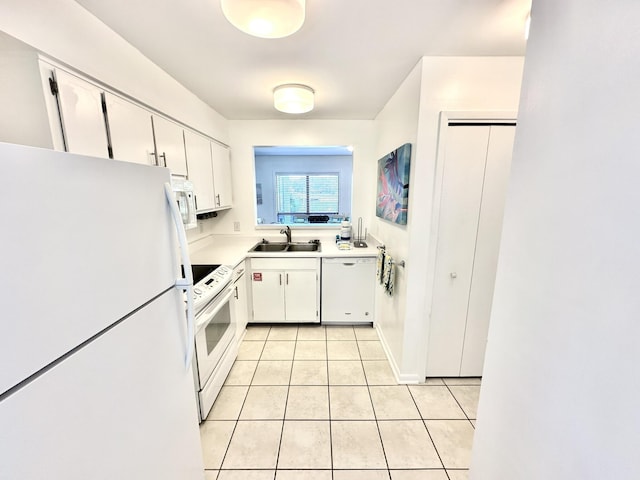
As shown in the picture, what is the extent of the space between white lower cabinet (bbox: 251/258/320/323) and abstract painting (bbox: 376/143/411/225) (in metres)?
0.96

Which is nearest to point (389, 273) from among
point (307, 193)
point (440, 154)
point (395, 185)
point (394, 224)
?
point (394, 224)

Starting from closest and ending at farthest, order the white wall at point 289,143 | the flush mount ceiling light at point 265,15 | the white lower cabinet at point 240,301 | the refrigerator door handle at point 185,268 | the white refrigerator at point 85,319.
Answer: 1. the white refrigerator at point 85,319
2. the refrigerator door handle at point 185,268
3. the flush mount ceiling light at point 265,15
4. the white lower cabinet at point 240,301
5. the white wall at point 289,143

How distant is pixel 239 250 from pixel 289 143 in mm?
1475

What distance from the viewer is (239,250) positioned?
2.91 meters

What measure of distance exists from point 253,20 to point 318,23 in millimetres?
396

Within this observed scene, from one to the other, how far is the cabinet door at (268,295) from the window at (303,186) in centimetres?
375

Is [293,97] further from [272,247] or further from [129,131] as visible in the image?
[272,247]

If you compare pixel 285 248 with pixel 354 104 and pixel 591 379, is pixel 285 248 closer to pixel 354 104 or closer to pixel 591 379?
pixel 354 104

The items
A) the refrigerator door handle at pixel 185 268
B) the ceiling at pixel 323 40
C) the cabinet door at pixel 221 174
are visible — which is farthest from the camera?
the cabinet door at pixel 221 174

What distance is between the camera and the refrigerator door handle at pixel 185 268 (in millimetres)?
968

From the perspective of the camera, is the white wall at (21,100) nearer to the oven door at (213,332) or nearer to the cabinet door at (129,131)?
the cabinet door at (129,131)

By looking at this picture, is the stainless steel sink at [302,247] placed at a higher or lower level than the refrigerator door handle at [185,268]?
lower

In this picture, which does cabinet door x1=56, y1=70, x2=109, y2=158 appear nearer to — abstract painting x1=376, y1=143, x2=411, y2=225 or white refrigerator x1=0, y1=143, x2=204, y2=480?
white refrigerator x1=0, y1=143, x2=204, y2=480

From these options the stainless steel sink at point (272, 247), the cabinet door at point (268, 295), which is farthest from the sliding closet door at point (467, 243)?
the stainless steel sink at point (272, 247)
